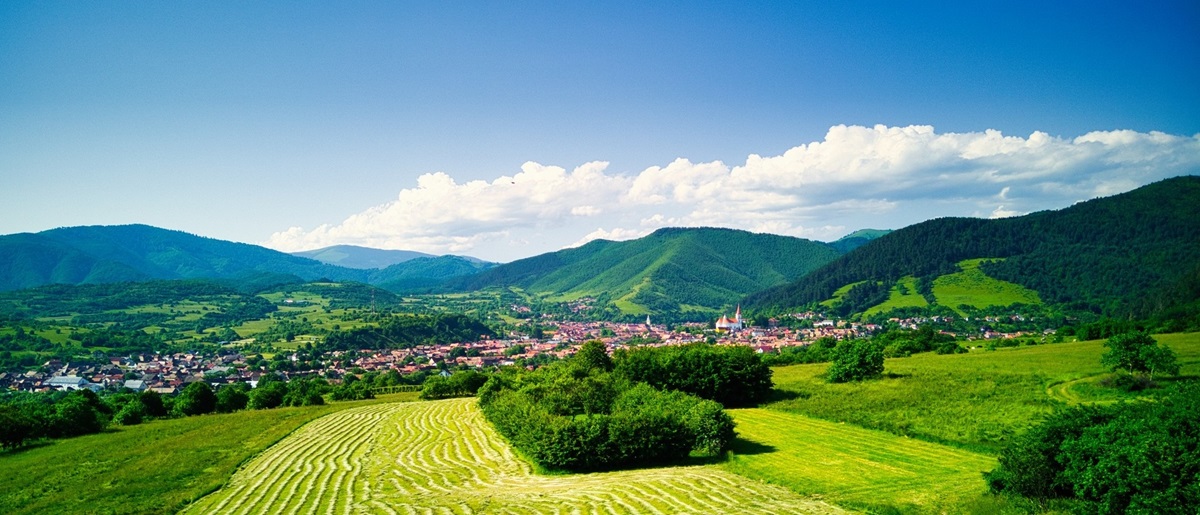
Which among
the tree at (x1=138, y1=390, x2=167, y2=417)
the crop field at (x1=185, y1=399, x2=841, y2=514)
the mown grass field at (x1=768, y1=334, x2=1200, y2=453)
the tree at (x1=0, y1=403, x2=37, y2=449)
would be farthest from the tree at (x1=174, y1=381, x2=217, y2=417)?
the mown grass field at (x1=768, y1=334, x2=1200, y2=453)

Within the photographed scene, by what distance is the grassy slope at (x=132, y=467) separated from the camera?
24516 millimetres

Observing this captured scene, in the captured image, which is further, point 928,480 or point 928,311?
point 928,311

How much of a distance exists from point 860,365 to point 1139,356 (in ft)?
71.8

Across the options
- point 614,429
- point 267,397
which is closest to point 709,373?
point 614,429

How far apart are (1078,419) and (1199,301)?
356 feet

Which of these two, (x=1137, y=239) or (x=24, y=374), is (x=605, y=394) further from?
(x=1137, y=239)

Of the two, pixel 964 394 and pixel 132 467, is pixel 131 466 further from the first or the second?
pixel 964 394

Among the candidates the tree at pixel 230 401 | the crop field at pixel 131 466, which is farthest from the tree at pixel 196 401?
the crop field at pixel 131 466

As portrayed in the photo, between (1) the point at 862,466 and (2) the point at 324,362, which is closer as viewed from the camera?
(1) the point at 862,466

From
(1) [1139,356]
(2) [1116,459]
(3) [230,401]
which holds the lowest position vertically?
(3) [230,401]

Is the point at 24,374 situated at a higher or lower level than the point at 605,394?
lower

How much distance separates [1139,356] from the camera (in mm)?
43062

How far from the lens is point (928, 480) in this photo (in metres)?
25.0

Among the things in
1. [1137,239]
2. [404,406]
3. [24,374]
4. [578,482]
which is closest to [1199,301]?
[578,482]
